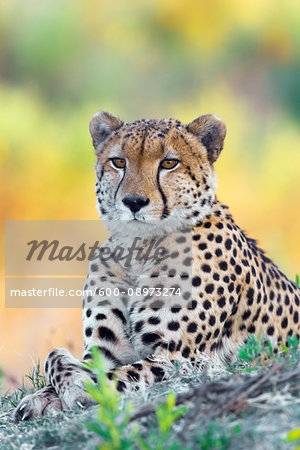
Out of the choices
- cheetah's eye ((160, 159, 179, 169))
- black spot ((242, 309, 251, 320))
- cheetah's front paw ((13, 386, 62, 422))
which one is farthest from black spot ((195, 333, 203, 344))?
cheetah's eye ((160, 159, 179, 169))

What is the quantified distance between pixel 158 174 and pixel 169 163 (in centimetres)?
11

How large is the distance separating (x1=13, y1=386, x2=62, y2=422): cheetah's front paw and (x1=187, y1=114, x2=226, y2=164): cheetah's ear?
1554 millimetres

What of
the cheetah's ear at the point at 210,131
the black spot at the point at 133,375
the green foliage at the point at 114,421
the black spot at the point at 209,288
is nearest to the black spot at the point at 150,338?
the black spot at the point at 133,375

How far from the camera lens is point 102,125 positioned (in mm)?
3957

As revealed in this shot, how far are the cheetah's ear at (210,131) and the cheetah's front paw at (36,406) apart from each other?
5.10 ft

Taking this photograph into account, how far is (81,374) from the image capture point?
3074mm

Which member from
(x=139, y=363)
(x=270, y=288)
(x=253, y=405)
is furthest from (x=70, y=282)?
(x=253, y=405)

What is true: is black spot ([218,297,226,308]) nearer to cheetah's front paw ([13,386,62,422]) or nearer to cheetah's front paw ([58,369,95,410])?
cheetah's front paw ([58,369,95,410])

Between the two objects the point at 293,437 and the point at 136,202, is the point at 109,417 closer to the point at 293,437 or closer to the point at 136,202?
the point at 293,437

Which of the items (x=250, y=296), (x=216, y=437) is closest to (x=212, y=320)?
(x=250, y=296)

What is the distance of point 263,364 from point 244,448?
74 cm

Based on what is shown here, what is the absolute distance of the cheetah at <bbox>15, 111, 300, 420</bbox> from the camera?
3.36 metres

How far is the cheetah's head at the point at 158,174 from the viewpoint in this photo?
11.2 feet

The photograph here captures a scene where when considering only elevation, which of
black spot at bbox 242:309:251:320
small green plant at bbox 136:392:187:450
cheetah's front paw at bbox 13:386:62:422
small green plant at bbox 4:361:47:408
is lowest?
small green plant at bbox 136:392:187:450
